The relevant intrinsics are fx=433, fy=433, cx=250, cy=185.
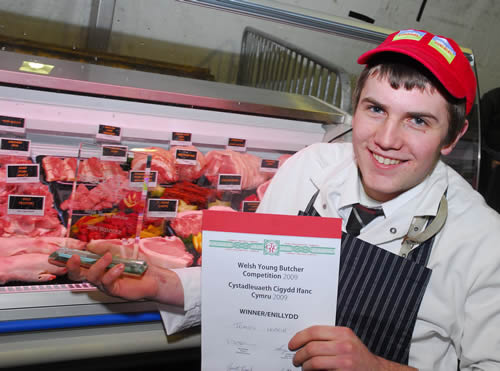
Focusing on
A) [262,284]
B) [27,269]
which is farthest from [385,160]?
[27,269]

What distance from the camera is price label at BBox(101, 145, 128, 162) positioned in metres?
1.68

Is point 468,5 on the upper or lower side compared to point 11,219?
upper

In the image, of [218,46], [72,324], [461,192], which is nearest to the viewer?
[461,192]

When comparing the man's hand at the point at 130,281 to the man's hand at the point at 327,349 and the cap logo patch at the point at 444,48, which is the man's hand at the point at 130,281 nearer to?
the man's hand at the point at 327,349

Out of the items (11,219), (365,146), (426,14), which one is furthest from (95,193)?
(426,14)

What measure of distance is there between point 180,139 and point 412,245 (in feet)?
3.67

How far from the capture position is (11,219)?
162 cm

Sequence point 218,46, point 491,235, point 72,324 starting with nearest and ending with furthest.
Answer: point 491,235 → point 72,324 → point 218,46

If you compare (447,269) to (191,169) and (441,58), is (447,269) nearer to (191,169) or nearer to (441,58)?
(441,58)

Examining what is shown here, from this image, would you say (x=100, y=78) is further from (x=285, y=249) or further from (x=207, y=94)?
(x=285, y=249)

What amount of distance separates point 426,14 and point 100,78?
5308mm

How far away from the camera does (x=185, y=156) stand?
2.02 meters

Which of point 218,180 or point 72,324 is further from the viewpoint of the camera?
point 218,180
